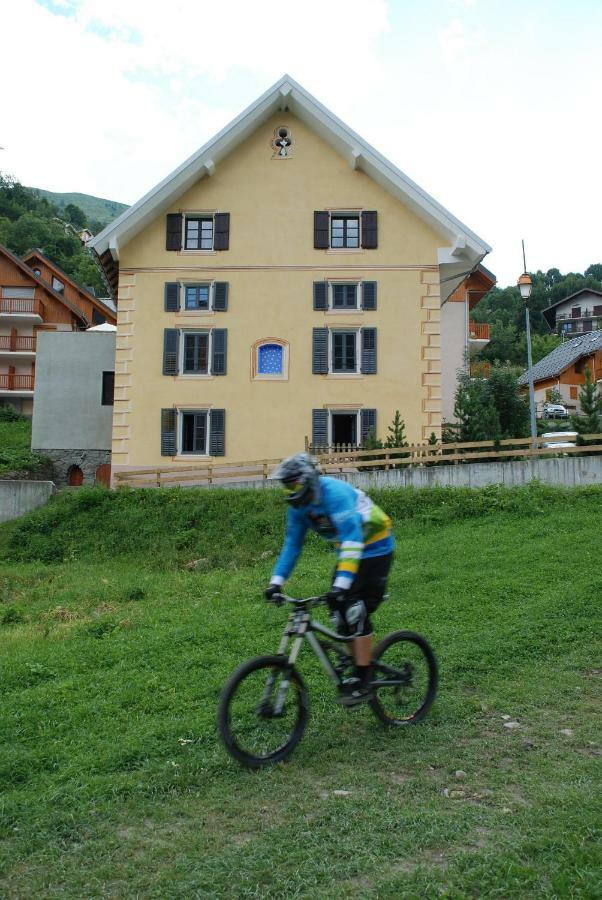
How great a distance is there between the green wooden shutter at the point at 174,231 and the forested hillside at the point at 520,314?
54910 millimetres

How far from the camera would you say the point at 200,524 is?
19.2 m

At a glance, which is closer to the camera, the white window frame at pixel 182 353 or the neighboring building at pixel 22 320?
the white window frame at pixel 182 353

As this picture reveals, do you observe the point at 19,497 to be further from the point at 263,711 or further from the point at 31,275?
the point at 31,275

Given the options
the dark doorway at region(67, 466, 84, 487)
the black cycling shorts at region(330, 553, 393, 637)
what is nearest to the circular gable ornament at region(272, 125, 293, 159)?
the dark doorway at region(67, 466, 84, 487)

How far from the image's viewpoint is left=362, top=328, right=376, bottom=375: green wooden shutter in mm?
25438

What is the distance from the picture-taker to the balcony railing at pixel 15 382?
150ft

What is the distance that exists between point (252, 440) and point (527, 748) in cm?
2019

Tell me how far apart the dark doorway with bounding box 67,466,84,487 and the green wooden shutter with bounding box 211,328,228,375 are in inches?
266

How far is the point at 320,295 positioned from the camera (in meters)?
25.6

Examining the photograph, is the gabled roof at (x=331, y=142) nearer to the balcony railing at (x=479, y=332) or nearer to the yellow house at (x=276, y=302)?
the yellow house at (x=276, y=302)

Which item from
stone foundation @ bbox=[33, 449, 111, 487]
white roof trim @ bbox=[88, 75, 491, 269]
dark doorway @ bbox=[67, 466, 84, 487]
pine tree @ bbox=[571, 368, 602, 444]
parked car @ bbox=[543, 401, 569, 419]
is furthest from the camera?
parked car @ bbox=[543, 401, 569, 419]

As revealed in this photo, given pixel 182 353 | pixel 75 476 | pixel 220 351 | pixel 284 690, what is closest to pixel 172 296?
pixel 182 353

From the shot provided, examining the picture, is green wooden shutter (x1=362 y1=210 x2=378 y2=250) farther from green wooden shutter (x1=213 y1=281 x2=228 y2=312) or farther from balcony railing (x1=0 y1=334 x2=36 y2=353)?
balcony railing (x1=0 y1=334 x2=36 y2=353)

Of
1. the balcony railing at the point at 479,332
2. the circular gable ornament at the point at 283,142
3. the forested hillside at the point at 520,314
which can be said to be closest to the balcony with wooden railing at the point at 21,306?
the balcony railing at the point at 479,332
